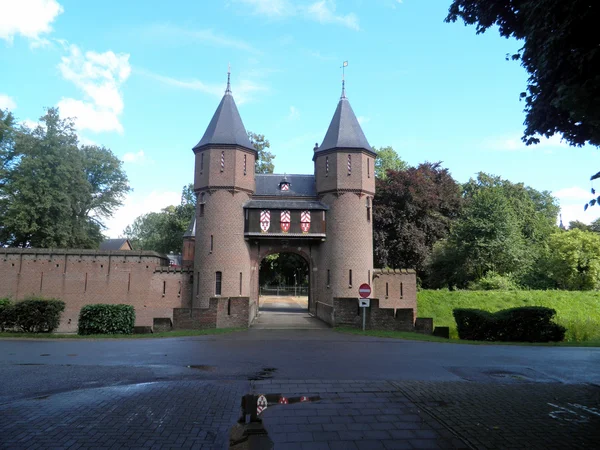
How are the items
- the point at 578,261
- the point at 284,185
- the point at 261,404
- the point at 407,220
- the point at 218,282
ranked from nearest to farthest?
the point at 261,404 < the point at 218,282 < the point at 284,185 < the point at 578,261 < the point at 407,220

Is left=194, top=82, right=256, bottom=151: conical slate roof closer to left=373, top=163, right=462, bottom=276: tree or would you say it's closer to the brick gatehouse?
the brick gatehouse

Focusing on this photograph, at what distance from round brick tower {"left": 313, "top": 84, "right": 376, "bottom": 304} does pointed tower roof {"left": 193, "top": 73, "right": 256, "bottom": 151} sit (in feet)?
17.1

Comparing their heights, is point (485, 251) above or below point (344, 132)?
below

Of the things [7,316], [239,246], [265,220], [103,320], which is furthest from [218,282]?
[7,316]

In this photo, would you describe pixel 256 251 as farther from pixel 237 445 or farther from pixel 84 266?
pixel 237 445

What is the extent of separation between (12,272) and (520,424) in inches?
1187

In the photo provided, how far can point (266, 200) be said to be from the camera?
86.8ft

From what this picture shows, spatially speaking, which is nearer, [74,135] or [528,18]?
[528,18]

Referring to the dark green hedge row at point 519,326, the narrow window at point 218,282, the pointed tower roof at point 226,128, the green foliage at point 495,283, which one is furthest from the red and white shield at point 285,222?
the green foliage at point 495,283

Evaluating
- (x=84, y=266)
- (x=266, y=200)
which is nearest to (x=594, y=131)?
(x=266, y=200)

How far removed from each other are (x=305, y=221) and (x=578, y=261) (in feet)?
73.3

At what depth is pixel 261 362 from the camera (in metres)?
9.62

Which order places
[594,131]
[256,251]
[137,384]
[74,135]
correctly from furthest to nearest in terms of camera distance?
[74,135], [256,251], [137,384], [594,131]

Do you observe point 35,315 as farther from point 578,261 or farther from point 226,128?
point 578,261
